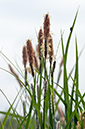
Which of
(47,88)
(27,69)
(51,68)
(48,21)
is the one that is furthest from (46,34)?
(27,69)

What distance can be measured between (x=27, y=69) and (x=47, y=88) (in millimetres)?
479

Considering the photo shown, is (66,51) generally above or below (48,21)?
below

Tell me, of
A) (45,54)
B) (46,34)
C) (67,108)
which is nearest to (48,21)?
(46,34)

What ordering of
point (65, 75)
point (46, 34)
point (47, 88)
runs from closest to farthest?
point (65, 75) → point (47, 88) → point (46, 34)

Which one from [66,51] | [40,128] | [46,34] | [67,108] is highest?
[46,34]

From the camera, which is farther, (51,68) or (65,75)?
(51,68)

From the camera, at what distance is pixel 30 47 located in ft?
4.83

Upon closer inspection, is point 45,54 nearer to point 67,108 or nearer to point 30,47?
point 30,47

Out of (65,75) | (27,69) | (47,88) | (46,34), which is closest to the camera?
(65,75)

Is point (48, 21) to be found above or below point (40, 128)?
above

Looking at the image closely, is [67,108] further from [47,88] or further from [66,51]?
[66,51]

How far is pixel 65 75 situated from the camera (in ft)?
3.83

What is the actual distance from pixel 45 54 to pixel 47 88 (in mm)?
194

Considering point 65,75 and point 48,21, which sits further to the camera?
point 48,21
